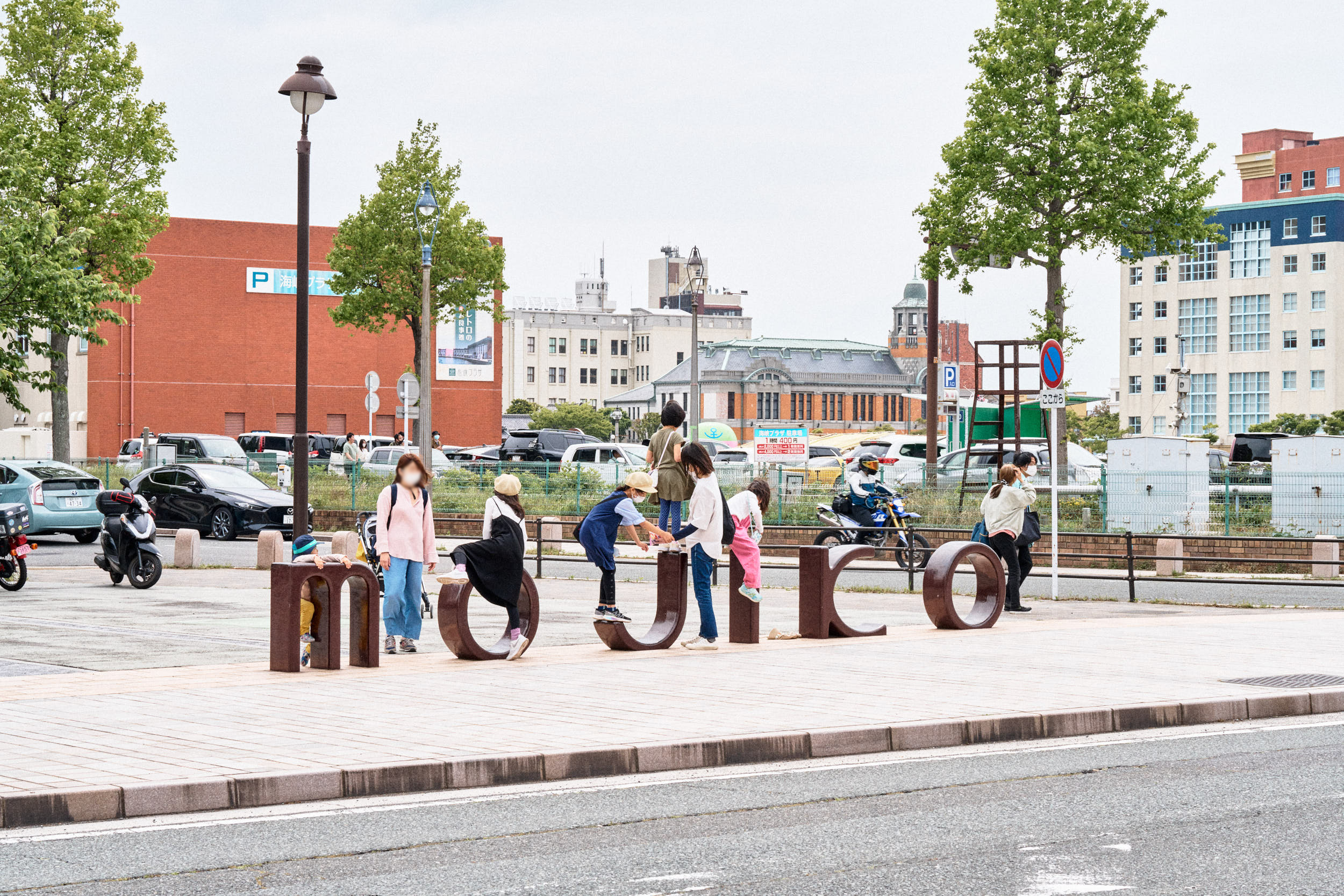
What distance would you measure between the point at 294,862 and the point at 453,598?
5.76 m

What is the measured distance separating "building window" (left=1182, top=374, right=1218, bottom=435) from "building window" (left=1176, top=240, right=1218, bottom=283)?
23.8 ft

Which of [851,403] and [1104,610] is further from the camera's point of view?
[851,403]

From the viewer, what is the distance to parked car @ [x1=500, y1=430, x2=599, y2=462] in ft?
160

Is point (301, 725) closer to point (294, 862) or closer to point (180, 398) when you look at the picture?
point (294, 862)

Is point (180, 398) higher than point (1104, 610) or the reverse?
higher

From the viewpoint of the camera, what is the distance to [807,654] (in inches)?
504

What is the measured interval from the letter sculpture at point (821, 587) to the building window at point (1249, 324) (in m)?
104

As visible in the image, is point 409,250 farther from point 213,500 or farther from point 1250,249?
point 1250,249

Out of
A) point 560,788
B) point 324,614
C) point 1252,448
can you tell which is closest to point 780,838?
point 560,788

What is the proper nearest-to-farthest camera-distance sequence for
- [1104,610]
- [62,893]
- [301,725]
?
[62,893]
[301,725]
[1104,610]

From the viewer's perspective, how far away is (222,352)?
68312 millimetres

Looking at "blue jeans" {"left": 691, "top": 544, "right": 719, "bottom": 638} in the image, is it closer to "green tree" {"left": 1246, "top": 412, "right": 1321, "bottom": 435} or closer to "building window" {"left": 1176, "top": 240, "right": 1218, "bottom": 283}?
"green tree" {"left": 1246, "top": 412, "right": 1321, "bottom": 435}

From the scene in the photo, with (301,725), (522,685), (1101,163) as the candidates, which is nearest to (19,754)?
(301,725)

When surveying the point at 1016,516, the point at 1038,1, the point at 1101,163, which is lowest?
the point at 1016,516
